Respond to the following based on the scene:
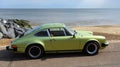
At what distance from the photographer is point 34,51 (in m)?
10.0

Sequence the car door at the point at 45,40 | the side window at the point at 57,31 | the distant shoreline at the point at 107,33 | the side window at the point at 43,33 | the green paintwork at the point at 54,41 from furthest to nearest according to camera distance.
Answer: the distant shoreline at the point at 107,33 < the side window at the point at 57,31 < the side window at the point at 43,33 < the car door at the point at 45,40 < the green paintwork at the point at 54,41

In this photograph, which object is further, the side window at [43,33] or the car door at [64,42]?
the side window at [43,33]

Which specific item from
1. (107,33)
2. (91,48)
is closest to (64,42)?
(91,48)

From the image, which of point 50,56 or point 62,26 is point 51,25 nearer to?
point 62,26

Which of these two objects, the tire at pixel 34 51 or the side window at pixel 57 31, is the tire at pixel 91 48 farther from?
the tire at pixel 34 51

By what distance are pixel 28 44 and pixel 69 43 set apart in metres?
1.42

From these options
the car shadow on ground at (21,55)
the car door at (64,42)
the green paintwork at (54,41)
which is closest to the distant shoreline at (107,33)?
the car shadow on ground at (21,55)

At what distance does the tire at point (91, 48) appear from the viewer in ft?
33.8

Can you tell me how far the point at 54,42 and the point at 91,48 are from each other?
4.39 feet

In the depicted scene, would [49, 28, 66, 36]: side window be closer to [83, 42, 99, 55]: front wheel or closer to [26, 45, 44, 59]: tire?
[26, 45, 44, 59]: tire

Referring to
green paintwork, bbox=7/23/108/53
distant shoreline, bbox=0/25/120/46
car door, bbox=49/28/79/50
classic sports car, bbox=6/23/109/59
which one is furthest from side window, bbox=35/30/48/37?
distant shoreline, bbox=0/25/120/46

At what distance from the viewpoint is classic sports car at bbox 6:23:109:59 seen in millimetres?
9953

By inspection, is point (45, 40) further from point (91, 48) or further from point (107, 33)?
point (107, 33)

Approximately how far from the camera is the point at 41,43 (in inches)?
393
